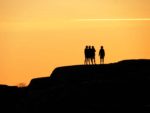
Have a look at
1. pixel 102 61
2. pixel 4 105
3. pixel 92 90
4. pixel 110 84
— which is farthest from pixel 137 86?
pixel 102 61

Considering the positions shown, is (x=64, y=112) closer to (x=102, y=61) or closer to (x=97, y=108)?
(x=97, y=108)

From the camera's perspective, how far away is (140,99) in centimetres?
402

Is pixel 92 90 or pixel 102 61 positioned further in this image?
pixel 102 61

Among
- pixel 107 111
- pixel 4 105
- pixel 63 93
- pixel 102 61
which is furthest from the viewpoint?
pixel 102 61

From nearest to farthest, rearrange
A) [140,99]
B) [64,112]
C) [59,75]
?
1. [64,112]
2. [140,99]
3. [59,75]

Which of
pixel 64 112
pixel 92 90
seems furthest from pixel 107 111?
pixel 92 90

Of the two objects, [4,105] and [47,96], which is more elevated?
[47,96]

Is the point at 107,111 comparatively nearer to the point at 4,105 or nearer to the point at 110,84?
the point at 110,84

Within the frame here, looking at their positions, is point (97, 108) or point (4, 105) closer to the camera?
point (97, 108)

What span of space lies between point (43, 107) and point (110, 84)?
0.90 m

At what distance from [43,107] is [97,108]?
0.89 metres

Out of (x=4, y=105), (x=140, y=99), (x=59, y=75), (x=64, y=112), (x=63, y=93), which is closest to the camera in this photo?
(x=64, y=112)

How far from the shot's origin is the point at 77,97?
13.3 feet

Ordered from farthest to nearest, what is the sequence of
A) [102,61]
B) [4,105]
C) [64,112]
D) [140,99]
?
[102,61], [4,105], [140,99], [64,112]
